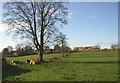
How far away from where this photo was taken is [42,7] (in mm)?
48625

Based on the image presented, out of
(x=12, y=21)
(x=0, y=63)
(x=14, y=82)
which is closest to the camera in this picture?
(x=14, y=82)

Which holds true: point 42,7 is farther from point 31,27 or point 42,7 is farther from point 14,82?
point 14,82

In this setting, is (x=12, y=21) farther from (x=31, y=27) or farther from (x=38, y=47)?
(x=38, y=47)

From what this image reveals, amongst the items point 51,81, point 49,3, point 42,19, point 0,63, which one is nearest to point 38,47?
point 42,19

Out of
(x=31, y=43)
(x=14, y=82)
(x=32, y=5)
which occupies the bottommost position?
(x=14, y=82)

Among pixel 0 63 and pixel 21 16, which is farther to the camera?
pixel 21 16

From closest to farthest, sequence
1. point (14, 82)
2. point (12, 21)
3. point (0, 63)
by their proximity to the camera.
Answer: point (14, 82) < point (0, 63) < point (12, 21)

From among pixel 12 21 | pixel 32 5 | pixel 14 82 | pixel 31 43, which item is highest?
pixel 32 5

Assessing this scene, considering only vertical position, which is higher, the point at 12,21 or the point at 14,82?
the point at 12,21

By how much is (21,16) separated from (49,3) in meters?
5.52

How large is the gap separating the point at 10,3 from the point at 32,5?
3904 millimetres

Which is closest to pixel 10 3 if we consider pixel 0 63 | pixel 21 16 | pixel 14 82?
pixel 21 16

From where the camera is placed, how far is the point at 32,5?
48.9m

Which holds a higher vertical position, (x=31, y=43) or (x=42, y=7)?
(x=42, y=7)
